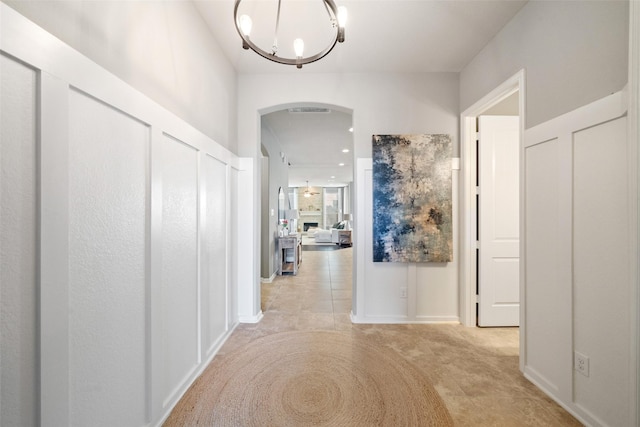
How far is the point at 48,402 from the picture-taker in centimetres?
90

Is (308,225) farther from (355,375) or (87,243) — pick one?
(87,243)

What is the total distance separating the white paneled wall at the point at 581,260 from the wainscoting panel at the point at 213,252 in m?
2.50

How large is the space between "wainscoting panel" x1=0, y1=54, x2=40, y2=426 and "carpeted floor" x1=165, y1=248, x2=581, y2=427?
3.23 feet

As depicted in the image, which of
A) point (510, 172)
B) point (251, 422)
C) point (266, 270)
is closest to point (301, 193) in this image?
point (266, 270)

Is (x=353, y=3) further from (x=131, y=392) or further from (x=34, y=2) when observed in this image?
(x=131, y=392)

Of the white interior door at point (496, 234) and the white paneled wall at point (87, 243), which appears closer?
the white paneled wall at point (87, 243)

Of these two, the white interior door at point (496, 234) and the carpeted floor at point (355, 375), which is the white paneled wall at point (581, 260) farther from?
the white interior door at point (496, 234)

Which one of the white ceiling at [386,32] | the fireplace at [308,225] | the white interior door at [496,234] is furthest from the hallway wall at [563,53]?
the fireplace at [308,225]

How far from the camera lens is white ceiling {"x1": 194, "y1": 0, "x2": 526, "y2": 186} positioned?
201cm

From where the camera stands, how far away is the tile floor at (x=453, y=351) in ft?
5.40

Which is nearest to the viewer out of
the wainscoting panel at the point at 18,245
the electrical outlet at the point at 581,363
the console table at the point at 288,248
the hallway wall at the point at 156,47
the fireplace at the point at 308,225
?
the wainscoting panel at the point at 18,245

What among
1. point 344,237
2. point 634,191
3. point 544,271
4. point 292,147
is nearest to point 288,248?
point 292,147

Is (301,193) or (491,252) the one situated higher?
(301,193)

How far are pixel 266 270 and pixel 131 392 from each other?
131 inches
